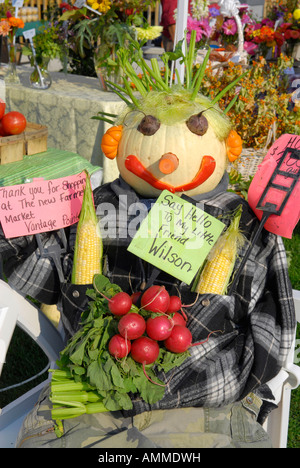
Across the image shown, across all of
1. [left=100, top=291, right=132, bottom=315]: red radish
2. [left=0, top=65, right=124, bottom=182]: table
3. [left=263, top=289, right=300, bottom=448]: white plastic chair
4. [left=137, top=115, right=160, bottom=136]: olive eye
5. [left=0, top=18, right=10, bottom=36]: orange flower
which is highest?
[left=137, top=115, right=160, bottom=136]: olive eye

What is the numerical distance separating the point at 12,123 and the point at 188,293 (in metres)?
1.34

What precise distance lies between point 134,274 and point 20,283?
415 millimetres

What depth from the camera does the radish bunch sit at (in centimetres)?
135

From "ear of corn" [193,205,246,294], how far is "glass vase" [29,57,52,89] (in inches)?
110

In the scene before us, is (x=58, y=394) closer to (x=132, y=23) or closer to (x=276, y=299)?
(x=276, y=299)

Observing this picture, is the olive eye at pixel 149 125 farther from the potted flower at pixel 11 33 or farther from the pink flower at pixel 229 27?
the pink flower at pixel 229 27

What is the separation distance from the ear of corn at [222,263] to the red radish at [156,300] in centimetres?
19

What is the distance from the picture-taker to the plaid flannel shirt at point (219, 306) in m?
1.51

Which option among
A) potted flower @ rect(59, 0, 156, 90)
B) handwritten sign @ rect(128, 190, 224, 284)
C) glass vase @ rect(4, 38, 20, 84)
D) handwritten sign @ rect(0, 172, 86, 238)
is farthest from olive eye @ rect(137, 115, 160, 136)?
glass vase @ rect(4, 38, 20, 84)

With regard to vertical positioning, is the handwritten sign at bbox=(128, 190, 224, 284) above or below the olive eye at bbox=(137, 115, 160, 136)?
below

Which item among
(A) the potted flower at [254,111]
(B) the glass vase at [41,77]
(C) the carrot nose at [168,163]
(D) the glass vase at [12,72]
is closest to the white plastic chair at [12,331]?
(C) the carrot nose at [168,163]

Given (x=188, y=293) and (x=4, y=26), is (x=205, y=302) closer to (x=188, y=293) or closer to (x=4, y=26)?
(x=188, y=293)

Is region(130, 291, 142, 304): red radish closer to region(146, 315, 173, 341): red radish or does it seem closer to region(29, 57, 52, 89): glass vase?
region(146, 315, 173, 341): red radish

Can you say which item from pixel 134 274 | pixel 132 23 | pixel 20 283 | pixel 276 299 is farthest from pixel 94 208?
pixel 132 23
